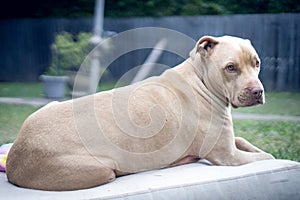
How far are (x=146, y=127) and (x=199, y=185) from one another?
0.44 m

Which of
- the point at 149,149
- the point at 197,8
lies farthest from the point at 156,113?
the point at 197,8

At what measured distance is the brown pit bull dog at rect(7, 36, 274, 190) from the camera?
294cm

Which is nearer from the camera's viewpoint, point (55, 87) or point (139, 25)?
point (55, 87)

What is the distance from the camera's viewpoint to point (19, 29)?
1634cm

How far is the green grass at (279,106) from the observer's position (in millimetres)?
9039

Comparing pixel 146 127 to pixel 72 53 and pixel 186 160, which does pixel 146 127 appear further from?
pixel 72 53

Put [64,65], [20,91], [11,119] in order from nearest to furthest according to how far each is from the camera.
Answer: [11,119]
[20,91]
[64,65]

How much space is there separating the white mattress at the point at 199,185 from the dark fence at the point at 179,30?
31.2ft

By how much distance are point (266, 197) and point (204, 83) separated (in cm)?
76

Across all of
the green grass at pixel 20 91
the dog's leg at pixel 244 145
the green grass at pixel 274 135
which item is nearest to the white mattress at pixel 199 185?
the dog's leg at pixel 244 145

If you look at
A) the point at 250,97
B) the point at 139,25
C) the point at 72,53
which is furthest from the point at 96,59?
the point at 250,97

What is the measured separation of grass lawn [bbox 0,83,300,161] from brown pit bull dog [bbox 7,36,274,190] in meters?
2.20

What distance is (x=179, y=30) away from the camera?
14125 millimetres

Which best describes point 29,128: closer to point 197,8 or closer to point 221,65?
point 221,65
